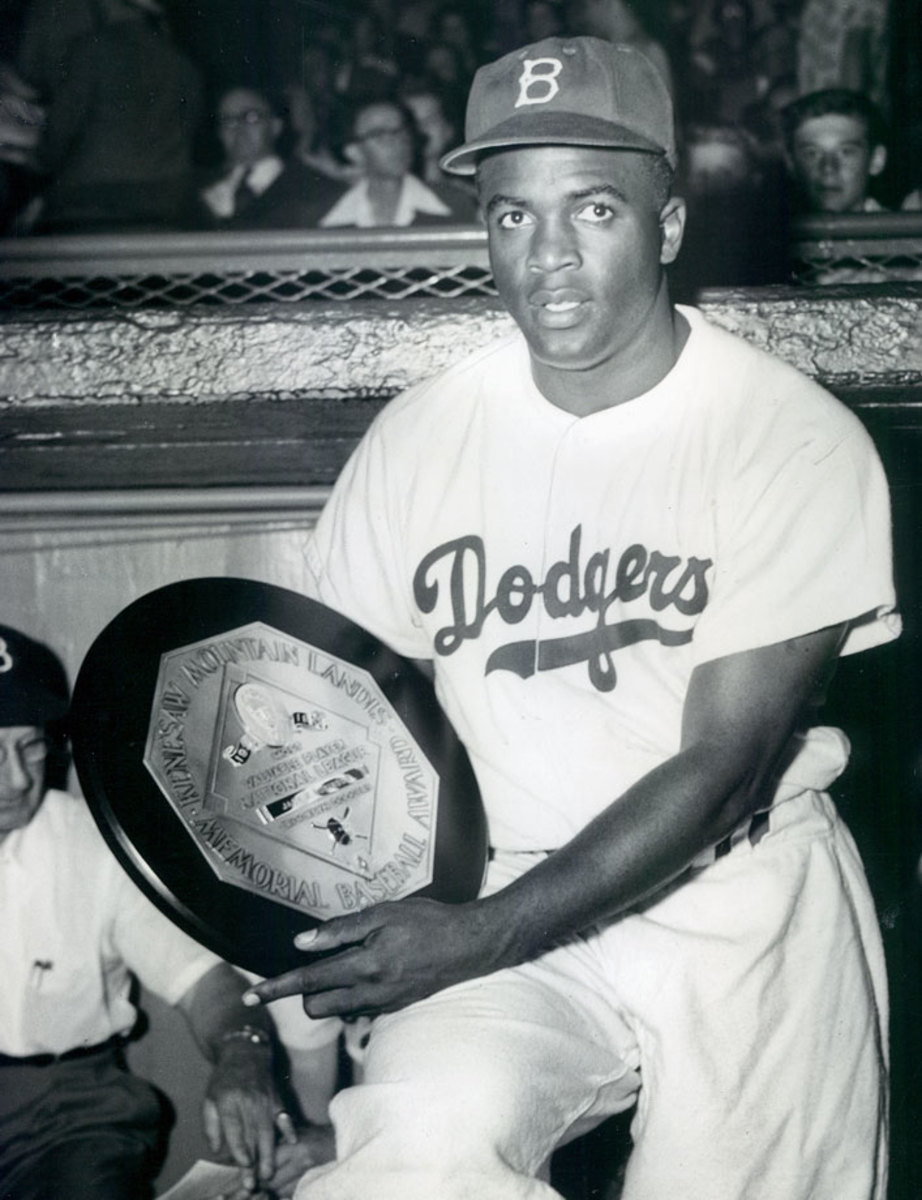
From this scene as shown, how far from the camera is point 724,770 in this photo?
1195 millimetres

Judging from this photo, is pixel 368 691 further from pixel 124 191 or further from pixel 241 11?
pixel 241 11

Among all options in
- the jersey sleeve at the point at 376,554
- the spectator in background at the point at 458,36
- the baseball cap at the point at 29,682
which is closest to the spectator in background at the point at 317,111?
the spectator in background at the point at 458,36

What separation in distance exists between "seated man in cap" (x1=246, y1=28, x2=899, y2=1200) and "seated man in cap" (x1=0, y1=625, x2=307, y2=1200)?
52 cm

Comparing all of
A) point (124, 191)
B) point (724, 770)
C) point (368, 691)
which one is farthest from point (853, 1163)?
point (124, 191)

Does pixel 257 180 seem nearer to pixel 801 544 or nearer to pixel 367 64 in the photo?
pixel 367 64

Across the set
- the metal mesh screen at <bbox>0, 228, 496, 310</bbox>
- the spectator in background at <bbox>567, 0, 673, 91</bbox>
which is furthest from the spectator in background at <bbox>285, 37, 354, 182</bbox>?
the metal mesh screen at <bbox>0, 228, 496, 310</bbox>

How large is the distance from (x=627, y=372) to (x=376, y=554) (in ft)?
1.14

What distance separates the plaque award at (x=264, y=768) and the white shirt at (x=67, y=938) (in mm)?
494

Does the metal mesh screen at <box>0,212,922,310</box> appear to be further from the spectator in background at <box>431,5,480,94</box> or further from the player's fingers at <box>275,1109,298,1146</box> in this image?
the spectator in background at <box>431,5,480,94</box>

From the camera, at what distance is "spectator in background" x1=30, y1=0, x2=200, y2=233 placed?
10.1 feet

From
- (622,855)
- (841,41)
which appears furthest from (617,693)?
(841,41)

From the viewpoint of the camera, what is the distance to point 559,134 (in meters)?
1.21

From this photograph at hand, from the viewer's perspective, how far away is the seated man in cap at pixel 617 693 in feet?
3.86

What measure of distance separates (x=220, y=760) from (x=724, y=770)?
0.52 meters
